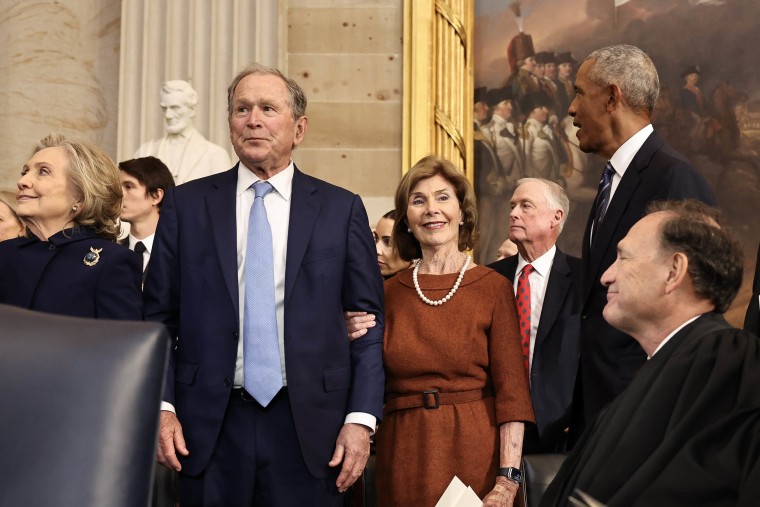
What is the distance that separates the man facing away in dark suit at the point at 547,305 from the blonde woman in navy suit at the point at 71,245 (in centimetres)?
163

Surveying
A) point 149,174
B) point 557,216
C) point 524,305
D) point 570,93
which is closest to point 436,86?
point 570,93

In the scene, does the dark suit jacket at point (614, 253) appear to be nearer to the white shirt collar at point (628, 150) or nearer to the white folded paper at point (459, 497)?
the white shirt collar at point (628, 150)

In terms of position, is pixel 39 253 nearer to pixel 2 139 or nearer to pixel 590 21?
pixel 2 139

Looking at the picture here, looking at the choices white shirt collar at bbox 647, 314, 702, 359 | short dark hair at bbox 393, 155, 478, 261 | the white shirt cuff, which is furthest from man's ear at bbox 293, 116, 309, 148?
white shirt collar at bbox 647, 314, 702, 359

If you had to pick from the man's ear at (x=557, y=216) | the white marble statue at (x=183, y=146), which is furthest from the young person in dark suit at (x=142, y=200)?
the man's ear at (x=557, y=216)

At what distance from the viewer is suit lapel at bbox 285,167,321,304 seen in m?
3.36

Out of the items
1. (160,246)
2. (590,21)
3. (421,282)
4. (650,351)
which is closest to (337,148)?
(590,21)

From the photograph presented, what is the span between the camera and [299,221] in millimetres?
3434

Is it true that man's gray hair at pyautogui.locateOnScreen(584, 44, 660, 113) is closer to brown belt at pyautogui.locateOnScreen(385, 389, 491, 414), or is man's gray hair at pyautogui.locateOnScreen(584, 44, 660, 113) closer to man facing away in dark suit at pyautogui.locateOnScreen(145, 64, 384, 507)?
man facing away in dark suit at pyautogui.locateOnScreen(145, 64, 384, 507)

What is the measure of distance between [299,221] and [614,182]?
3.96 feet

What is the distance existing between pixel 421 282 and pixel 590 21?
468 centimetres

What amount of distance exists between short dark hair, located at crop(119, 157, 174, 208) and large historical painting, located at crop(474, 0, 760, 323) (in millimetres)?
3213

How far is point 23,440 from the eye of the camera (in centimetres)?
148

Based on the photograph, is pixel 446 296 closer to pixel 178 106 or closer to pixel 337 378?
pixel 337 378
